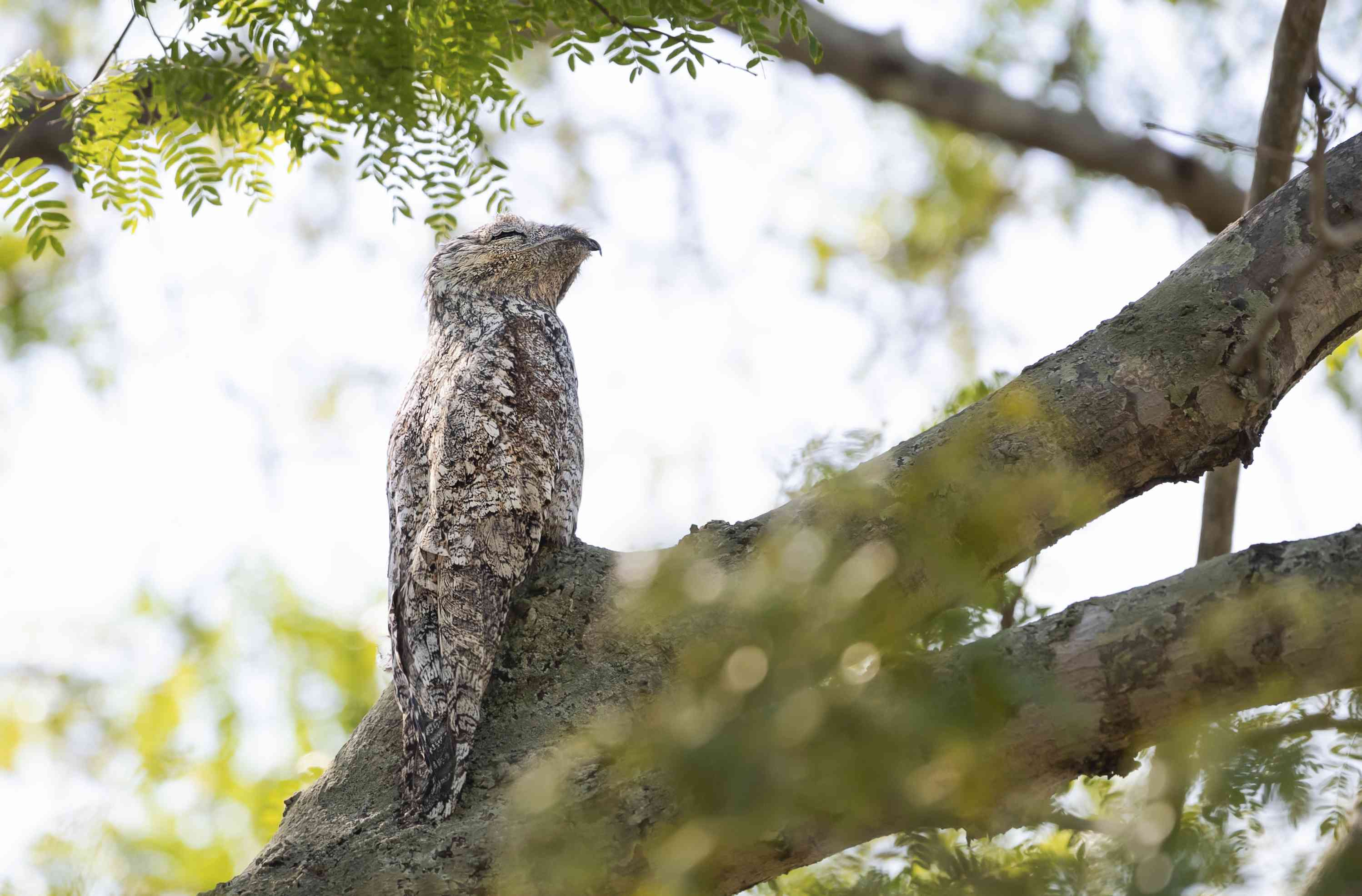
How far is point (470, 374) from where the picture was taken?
4.22 meters

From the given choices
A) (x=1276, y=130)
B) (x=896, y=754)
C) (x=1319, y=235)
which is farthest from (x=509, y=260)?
(x=896, y=754)

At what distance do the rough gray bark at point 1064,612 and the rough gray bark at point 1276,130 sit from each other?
645mm

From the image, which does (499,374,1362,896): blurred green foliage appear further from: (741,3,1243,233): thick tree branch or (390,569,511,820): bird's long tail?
A: (741,3,1243,233): thick tree branch

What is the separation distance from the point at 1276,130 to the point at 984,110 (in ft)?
9.36

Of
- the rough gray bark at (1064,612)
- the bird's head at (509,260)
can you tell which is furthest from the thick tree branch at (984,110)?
the rough gray bark at (1064,612)

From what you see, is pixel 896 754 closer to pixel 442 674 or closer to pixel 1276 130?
pixel 442 674

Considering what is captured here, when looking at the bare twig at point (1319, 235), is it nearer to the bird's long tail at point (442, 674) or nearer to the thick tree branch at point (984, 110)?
the bird's long tail at point (442, 674)

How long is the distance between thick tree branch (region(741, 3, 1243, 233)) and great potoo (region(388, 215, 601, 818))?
332 cm

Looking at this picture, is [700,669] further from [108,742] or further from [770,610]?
[108,742]

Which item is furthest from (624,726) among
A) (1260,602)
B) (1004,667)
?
(1260,602)

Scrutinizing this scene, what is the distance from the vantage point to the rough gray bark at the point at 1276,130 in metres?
4.21

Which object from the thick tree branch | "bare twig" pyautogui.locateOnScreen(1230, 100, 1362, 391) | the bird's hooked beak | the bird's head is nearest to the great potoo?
the bird's head

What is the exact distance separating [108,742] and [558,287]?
696 cm

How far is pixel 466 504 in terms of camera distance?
3.79 m
